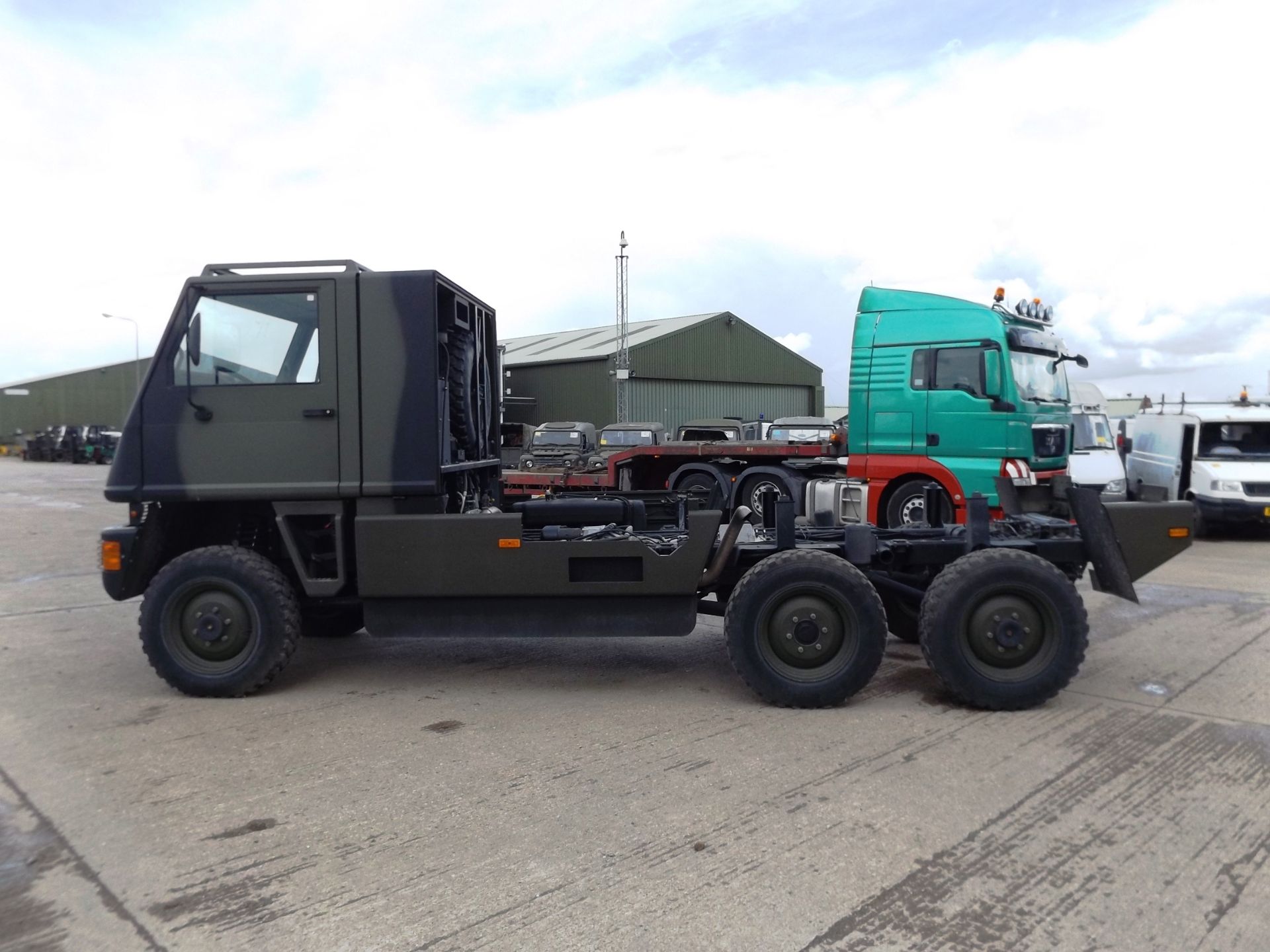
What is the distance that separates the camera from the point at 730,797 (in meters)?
4.34

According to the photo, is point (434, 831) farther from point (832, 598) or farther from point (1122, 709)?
point (1122, 709)

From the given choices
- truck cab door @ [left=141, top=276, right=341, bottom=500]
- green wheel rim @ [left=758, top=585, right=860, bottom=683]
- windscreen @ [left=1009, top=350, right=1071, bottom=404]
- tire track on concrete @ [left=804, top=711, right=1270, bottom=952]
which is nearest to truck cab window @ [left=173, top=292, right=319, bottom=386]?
truck cab door @ [left=141, top=276, right=341, bottom=500]

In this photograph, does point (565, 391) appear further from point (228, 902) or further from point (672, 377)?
point (228, 902)

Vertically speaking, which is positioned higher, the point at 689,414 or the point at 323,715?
the point at 689,414

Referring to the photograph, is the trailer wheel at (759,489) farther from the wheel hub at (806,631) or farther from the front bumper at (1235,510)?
the wheel hub at (806,631)

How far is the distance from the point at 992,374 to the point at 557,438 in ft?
31.5

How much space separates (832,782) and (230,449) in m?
3.94

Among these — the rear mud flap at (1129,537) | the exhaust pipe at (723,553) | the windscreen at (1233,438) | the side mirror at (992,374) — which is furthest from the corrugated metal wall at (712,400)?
the exhaust pipe at (723,553)

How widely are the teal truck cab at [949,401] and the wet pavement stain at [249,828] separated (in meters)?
7.85

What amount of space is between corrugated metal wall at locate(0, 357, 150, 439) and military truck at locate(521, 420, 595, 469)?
58.9 meters

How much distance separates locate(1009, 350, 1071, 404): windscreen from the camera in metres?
10.5

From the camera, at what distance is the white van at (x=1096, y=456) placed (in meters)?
15.6

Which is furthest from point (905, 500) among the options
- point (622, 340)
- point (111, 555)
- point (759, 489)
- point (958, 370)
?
point (622, 340)

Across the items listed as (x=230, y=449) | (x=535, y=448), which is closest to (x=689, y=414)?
(x=535, y=448)
